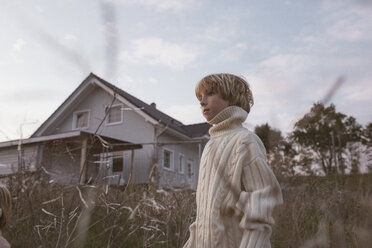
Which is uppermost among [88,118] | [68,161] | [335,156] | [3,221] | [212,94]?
[88,118]

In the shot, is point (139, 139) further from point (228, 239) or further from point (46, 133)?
point (228, 239)

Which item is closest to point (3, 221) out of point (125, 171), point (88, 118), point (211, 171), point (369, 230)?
point (211, 171)

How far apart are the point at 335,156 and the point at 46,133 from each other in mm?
18373

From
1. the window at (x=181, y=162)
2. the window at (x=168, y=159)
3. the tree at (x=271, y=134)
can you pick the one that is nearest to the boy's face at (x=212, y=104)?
the tree at (x=271, y=134)

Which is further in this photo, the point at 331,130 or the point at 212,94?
the point at 212,94

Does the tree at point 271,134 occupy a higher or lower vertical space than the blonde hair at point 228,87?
lower

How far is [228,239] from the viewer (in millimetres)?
1332

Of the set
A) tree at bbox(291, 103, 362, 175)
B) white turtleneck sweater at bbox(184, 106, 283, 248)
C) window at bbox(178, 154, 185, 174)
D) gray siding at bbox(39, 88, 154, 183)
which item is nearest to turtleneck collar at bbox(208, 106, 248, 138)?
white turtleneck sweater at bbox(184, 106, 283, 248)

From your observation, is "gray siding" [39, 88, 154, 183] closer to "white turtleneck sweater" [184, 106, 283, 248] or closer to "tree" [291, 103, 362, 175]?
"white turtleneck sweater" [184, 106, 283, 248]

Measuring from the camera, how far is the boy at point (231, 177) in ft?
4.01

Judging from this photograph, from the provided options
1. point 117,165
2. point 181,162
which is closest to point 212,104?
point 117,165

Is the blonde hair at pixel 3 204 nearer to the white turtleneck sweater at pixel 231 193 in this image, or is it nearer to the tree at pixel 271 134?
the white turtleneck sweater at pixel 231 193

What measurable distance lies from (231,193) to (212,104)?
1.83ft

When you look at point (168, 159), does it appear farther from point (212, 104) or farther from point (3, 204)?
point (212, 104)
